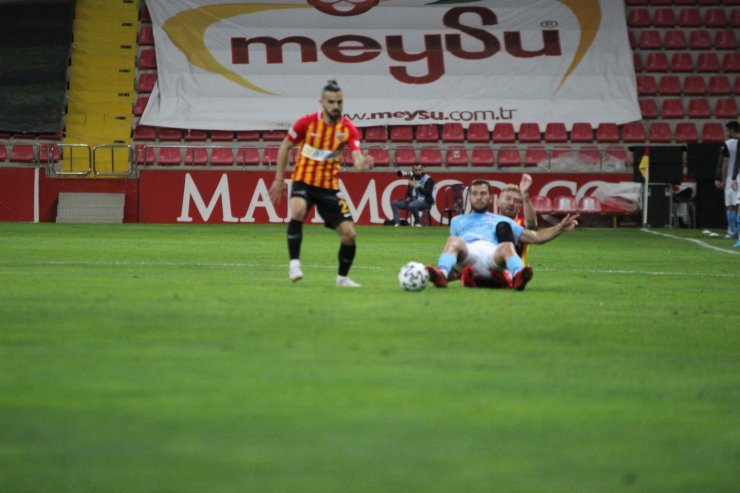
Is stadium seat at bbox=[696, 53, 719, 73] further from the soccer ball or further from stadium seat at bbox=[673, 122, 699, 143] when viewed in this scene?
the soccer ball

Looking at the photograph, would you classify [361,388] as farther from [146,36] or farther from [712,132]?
[146,36]

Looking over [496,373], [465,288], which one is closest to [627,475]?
[496,373]

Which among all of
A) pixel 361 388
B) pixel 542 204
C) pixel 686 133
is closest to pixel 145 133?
pixel 542 204

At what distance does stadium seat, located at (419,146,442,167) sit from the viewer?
31.4 meters

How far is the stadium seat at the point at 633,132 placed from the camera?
32531mm

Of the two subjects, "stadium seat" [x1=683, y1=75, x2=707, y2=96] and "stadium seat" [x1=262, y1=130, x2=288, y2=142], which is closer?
"stadium seat" [x1=262, y1=130, x2=288, y2=142]

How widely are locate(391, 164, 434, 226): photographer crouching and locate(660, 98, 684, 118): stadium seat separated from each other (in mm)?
8067

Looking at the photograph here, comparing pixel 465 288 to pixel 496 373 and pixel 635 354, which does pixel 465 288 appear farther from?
pixel 496 373

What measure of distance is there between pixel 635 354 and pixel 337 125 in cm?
498

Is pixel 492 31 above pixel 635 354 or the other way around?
above

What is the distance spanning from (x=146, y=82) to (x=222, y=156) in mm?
4107

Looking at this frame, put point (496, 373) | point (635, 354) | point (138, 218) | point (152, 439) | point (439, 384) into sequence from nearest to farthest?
1. point (152, 439)
2. point (439, 384)
3. point (496, 373)
4. point (635, 354)
5. point (138, 218)

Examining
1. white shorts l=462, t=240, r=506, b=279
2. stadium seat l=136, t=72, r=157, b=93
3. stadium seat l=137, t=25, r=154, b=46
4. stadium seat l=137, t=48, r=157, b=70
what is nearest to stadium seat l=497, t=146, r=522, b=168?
stadium seat l=136, t=72, r=157, b=93

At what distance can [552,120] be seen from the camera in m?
32.4
